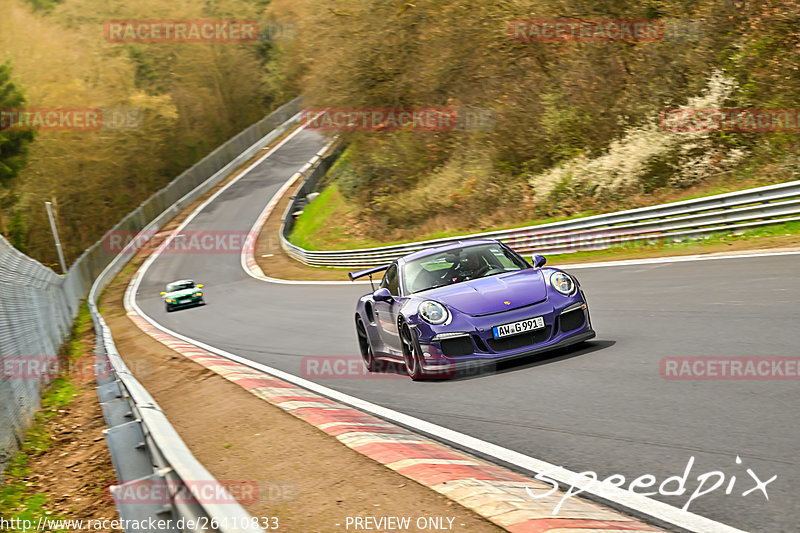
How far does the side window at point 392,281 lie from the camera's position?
9.55 metres

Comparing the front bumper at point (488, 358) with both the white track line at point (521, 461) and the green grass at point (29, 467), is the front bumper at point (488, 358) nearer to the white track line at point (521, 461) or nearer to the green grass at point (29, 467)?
the white track line at point (521, 461)

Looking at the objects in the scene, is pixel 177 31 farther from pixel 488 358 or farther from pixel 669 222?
pixel 488 358

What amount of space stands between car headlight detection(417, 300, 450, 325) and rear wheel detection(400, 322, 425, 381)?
0.79 feet

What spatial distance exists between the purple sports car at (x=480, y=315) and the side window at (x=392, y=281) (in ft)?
0.52

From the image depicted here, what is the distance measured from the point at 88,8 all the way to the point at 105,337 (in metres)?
70.2

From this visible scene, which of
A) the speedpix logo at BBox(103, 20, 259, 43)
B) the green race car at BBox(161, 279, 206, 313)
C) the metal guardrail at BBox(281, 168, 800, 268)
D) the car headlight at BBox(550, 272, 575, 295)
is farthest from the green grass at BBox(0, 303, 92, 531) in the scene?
the speedpix logo at BBox(103, 20, 259, 43)

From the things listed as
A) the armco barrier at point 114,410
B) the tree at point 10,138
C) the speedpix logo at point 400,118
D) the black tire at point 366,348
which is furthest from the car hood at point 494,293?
the tree at point 10,138

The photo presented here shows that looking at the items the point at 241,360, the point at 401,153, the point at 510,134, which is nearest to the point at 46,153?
the point at 401,153

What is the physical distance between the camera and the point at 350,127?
1566 inches

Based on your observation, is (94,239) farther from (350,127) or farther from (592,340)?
(592,340)

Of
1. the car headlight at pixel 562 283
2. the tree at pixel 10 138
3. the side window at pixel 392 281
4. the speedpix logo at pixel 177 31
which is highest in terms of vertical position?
the speedpix logo at pixel 177 31

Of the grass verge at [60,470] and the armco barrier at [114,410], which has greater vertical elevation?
the armco barrier at [114,410]

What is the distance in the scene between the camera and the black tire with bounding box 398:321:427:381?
849cm

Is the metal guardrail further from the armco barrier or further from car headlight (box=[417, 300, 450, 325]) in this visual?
the armco barrier
